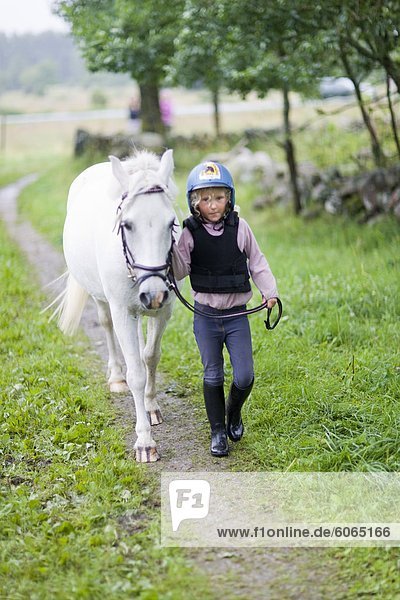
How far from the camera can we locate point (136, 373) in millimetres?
4691

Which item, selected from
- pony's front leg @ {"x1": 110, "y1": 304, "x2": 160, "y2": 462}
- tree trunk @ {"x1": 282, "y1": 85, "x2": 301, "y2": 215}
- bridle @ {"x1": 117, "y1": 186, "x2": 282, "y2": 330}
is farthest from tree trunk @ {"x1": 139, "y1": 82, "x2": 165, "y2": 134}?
bridle @ {"x1": 117, "y1": 186, "x2": 282, "y2": 330}

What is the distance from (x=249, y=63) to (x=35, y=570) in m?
7.71

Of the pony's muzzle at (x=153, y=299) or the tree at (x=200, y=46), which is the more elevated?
the tree at (x=200, y=46)

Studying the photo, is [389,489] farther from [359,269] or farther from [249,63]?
[249,63]

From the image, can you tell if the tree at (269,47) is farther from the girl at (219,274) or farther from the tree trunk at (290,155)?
the girl at (219,274)

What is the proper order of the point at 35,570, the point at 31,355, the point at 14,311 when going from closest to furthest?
the point at 35,570 → the point at 31,355 → the point at 14,311

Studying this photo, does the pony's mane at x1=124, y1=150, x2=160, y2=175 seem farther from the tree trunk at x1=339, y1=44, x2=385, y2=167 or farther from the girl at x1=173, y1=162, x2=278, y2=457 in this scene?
the tree trunk at x1=339, y1=44, x2=385, y2=167

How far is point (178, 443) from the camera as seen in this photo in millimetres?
4863

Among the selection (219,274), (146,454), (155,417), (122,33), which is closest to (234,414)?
(146,454)

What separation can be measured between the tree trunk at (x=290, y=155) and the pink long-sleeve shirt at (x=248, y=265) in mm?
6508

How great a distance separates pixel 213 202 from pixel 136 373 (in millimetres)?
1250

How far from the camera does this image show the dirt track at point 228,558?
3.27 meters

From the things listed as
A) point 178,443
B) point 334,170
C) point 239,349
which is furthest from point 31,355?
point 334,170

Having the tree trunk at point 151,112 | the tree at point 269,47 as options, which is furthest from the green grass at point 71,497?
the tree trunk at point 151,112
